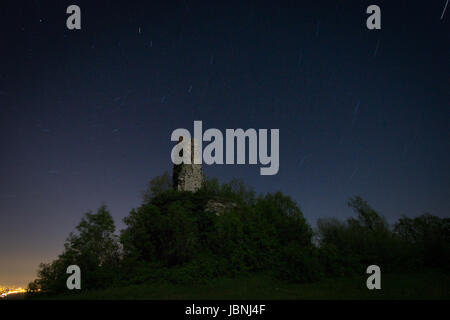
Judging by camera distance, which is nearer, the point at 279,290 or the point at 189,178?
the point at 279,290

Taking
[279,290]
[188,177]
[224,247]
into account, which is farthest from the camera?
[188,177]

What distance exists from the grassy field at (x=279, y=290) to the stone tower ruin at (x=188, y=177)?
17.6 metres

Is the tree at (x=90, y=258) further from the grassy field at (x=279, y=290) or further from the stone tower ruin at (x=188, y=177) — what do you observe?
Answer: the stone tower ruin at (x=188, y=177)

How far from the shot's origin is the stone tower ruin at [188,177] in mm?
33875

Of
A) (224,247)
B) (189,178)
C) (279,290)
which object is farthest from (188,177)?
(279,290)

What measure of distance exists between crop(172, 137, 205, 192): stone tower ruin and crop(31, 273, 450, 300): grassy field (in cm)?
1761

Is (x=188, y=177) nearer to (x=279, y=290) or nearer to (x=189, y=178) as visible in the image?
(x=189, y=178)

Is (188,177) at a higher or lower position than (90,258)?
higher

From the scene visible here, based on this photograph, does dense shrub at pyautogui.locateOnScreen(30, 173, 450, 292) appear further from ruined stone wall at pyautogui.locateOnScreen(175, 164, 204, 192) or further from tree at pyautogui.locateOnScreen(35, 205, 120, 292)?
ruined stone wall at pyautogui.locateOnScreen(175, 164, 204, 192)

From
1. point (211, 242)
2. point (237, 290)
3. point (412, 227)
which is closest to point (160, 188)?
point (211, 242)

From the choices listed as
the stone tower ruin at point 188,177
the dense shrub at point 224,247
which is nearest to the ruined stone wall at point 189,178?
the stone tower ruin at point 188,177

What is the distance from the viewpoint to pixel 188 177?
112 feet

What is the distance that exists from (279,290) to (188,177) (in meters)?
21.6
